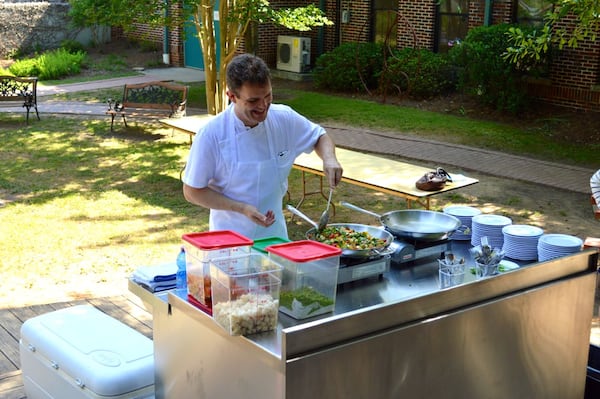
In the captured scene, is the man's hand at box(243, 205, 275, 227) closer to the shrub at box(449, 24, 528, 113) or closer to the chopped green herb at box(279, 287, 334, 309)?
the chopped green herb at box(279, 287, 334, 309)

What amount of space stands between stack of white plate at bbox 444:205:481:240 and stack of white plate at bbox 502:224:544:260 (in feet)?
0.97

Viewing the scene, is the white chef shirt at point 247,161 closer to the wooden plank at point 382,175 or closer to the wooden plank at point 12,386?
the wooden plank at point 12,386

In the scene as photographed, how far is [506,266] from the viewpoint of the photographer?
12.5 ft

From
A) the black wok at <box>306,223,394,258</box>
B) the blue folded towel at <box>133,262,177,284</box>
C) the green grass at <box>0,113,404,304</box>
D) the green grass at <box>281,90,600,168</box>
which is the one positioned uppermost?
the black wok at <box>306,223,394,258</box>

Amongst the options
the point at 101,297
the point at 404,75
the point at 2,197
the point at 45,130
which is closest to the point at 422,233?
the point at 101,297

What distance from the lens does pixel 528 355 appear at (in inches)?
149

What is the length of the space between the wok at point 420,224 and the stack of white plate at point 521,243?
26cm

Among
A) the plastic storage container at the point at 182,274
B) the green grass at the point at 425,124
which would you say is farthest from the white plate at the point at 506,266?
the green grass at the point at 425,124

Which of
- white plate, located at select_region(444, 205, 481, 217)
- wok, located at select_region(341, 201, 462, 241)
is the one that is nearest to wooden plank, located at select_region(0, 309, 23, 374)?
wok, located at select_region(341, 201, 462, 241)

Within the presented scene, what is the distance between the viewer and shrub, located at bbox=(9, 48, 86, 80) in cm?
2016

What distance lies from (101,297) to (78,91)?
12.5m

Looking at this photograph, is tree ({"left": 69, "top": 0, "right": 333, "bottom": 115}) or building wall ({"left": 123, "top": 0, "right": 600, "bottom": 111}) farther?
building wall ({"left": 123, "top": 0, "right": 600, "bottom": 111})

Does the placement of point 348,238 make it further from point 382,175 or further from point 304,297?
point 382,175

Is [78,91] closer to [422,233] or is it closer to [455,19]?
[455,19]
